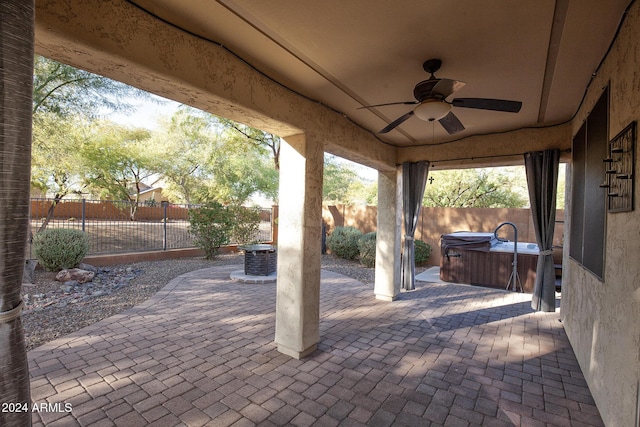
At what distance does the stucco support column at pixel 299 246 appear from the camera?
2.97 metres

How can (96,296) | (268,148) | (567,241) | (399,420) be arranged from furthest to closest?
(268,148) → (96,296) → (567,241) → (399,420)

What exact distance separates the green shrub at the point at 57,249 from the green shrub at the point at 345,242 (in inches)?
241

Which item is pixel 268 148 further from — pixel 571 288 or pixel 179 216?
pixel 571 288

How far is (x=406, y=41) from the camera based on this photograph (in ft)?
7.00

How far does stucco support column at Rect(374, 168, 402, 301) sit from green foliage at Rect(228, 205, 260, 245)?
504cm

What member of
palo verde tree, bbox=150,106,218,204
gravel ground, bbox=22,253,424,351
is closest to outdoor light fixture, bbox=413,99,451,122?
gravel ground, bbox=22,253,424,351

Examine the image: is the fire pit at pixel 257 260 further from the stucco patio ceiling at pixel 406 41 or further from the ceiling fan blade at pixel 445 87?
the ceiling fan blade at pixel 445 87

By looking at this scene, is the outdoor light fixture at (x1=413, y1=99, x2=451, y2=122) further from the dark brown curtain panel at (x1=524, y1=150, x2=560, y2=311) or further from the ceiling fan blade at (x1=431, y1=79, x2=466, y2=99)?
the dark brown curtain panel at (x1=524, y1=150, x2=560, y2=311)

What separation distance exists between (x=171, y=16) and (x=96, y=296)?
4573 millimetres

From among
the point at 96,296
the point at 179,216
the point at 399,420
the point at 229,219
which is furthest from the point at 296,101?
the point at 179,216

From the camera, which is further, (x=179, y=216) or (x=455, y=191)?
(x=455, y=191)

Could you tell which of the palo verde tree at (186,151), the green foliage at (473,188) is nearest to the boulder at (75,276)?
the palo verde tree at (186,151)

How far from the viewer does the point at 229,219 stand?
8.46m

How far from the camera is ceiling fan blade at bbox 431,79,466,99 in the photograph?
223 centimetres
